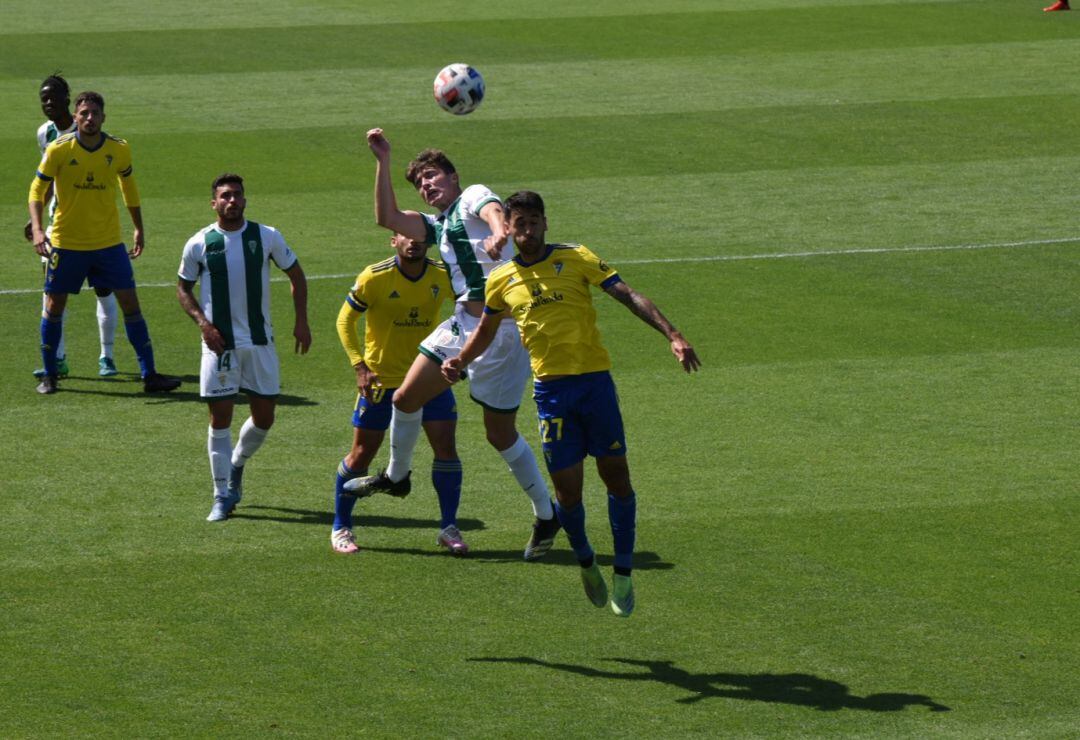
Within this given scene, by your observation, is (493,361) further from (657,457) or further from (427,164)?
(657,457)

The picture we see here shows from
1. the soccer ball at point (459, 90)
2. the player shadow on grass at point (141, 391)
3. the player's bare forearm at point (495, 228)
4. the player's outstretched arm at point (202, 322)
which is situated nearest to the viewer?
the player's bare forearm at point (495, 228)

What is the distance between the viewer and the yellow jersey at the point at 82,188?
14859 millimetres

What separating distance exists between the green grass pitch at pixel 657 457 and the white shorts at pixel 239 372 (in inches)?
31.1

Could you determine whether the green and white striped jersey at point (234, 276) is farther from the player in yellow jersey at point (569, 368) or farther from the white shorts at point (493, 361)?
the player in yellow jersey at point (569, 368)

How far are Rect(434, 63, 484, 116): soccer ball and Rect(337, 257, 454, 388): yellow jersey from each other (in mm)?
1916

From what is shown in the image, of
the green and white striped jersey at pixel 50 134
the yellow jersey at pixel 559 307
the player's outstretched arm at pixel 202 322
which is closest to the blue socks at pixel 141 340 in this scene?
the green and white striped jersey at pixel 50 134

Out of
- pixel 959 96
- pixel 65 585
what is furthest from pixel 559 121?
pixel 65 585

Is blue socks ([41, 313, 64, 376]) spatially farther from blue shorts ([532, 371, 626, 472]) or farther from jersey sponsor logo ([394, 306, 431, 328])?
blue shorts ([532, 371, 626, 472])

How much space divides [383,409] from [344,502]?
665 millimetres

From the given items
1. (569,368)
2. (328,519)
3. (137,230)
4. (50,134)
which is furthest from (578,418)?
(50,134)

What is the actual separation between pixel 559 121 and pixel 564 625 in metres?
17.9

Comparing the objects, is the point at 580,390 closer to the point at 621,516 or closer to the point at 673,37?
the point at 621,516

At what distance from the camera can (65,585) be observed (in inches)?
393

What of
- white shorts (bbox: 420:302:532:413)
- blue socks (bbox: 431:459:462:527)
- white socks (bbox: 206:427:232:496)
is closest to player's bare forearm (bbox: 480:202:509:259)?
white shorts (bbox: 420:302:532:413)
